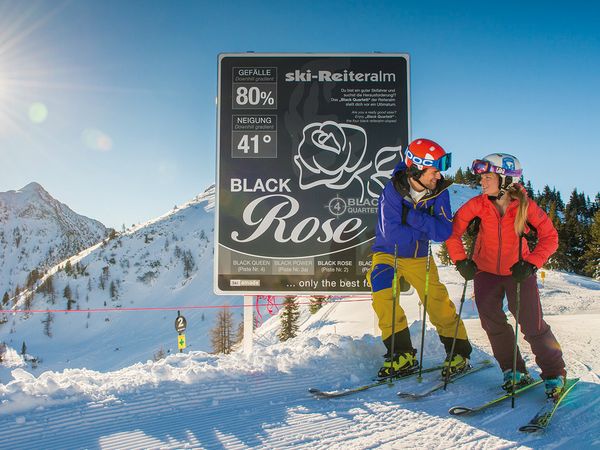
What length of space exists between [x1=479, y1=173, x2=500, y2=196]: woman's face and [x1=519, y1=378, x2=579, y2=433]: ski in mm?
1615

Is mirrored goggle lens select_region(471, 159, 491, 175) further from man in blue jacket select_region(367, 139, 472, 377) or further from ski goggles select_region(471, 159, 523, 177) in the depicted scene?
man in blue jacket select_region(367, 139, 472, 377)

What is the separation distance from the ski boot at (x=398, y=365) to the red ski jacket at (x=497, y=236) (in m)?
1.02

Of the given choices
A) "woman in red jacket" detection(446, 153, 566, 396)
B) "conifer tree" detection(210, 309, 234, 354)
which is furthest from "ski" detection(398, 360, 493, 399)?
"conifer tree" detection(210, 309, 234, 354)

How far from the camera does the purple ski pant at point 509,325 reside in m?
3.67

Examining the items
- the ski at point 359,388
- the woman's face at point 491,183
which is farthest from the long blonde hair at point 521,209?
the ski at point 359,388

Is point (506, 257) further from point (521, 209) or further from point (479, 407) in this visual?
point (479, 407)

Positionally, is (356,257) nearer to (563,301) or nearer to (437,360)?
(437,360)

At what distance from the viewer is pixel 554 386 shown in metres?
3.54

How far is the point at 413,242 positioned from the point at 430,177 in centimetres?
64

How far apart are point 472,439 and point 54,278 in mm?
170349

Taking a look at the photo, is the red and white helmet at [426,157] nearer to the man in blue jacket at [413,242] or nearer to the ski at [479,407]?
the man in blue jacket at [413,242]

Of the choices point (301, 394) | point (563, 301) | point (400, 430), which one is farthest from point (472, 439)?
point (563, 301)

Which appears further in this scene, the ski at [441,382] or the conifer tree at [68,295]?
the conifer tree at [68,295]

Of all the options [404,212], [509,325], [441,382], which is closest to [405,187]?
[404,212]
